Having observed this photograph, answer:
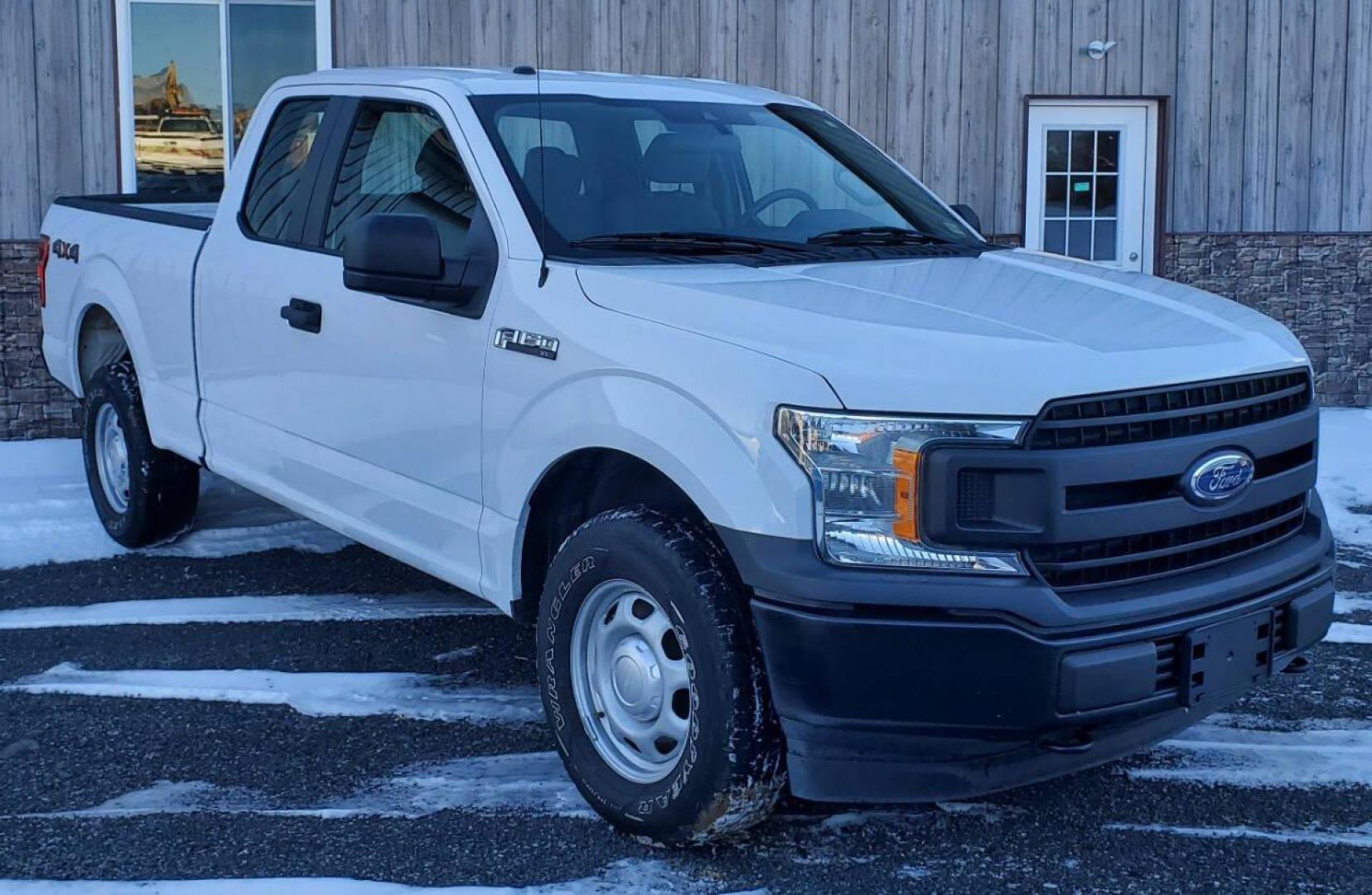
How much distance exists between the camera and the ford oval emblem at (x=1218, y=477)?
354cm

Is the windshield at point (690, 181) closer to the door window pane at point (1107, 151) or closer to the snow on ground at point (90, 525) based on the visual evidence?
the snow on ground at point (90, 525)

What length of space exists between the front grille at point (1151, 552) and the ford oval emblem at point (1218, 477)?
0.07 m

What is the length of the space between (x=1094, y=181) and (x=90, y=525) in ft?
23.3

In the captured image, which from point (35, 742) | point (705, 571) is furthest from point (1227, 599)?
point (35, 742)

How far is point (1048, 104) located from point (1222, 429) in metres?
7.72

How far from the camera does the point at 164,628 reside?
232 inches

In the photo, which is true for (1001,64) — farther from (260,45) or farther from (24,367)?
(24,367)

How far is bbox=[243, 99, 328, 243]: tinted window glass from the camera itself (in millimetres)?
5523

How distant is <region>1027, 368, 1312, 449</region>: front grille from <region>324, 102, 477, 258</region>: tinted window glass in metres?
1.97

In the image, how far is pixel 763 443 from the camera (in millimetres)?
3410

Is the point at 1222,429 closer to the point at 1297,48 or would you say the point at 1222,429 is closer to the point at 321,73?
the point at 321,73

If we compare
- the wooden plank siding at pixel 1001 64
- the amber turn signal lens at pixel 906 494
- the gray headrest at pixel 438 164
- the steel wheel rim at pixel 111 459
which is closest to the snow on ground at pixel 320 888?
the amber turn signal lens at pixel 906 494

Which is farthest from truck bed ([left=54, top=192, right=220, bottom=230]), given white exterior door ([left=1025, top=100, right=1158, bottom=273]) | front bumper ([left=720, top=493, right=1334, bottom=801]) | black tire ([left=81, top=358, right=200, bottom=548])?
white exterior door ([left=1025, top=100, right=1158, bottom=273])

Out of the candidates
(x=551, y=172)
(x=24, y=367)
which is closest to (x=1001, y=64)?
(x=24, y=367)
